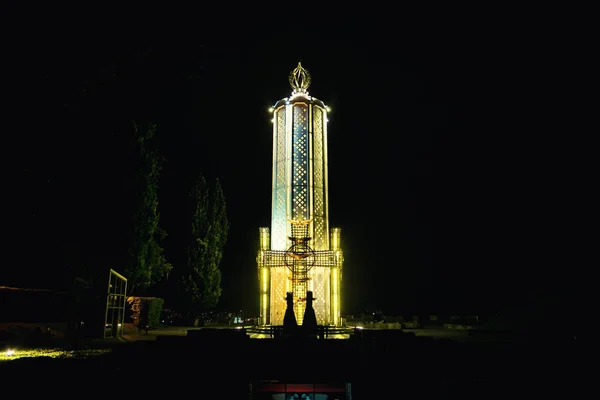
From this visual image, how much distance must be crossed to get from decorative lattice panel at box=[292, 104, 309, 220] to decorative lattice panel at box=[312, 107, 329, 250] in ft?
1.30

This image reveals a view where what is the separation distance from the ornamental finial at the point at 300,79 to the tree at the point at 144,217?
7847 mm

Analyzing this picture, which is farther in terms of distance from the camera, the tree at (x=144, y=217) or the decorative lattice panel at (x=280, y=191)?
the tree at (x=144, y=217)

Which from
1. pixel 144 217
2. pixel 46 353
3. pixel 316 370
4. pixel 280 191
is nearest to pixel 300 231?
pixel 280 191

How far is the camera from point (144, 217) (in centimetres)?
2283

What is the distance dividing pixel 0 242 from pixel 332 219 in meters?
21.2

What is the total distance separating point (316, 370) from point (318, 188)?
10.6 m

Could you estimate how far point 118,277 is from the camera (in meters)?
17.7

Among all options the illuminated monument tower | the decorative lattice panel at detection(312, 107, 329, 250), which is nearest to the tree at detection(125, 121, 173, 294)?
the illuminated monument tower

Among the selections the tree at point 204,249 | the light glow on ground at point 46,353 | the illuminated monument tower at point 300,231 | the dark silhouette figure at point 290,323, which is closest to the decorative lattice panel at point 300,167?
the illuminated monument tower at point 300,231

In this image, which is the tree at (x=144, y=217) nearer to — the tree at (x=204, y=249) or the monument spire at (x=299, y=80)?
the tree at (x=204, y=249)

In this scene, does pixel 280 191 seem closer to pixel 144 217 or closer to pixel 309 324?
pixel 309 324

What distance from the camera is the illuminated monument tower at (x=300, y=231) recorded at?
18812 mm

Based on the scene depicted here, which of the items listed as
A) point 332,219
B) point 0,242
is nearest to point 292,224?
point 0,242

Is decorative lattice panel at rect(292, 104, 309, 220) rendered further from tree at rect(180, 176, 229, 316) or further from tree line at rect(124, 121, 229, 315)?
tree at rect(180, 176, 229, 316)
